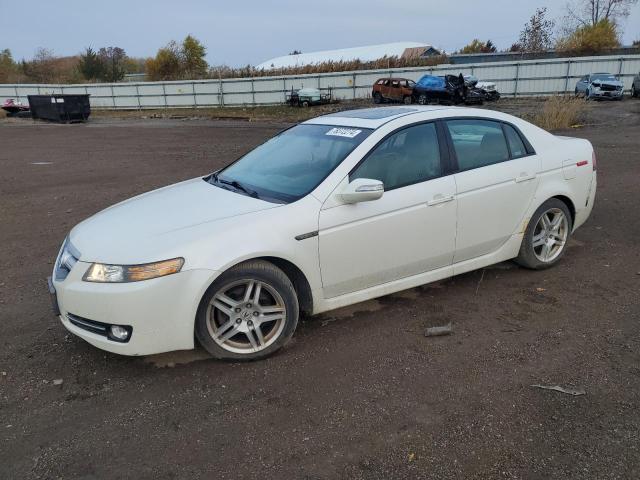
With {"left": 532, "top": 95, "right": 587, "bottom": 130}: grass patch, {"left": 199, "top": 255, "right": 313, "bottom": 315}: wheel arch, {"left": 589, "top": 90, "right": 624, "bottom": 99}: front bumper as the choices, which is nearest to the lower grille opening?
{"left": 199, "top": 255, "right": 313, "bottom": 315}: wheel arch

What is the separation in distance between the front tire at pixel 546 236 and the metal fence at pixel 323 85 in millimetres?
32141

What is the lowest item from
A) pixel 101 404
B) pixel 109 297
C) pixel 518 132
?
pixel 101 404

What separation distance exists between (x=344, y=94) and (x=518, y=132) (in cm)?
3494

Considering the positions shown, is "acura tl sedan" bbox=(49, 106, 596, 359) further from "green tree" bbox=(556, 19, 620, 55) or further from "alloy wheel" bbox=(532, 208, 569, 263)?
"green tree" bbox=(556, 19, 620, 55)

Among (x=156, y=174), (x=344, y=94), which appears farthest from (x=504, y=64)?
(x=156, y=174)

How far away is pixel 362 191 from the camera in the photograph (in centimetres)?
353

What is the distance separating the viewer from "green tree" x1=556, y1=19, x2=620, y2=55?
45562 millimetres

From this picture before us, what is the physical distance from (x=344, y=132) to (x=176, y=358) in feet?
7.03

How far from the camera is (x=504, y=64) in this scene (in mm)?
A: 34031

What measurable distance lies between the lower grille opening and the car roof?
235 centimetres

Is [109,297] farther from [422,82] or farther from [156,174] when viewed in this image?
Result: [422,82]

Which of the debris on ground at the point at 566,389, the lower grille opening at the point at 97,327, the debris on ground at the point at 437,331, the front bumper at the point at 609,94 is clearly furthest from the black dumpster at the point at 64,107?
the debris on ground at the point at 566,389

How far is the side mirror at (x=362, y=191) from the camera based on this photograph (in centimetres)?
352

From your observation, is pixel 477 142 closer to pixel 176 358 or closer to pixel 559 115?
pixel 176 358
